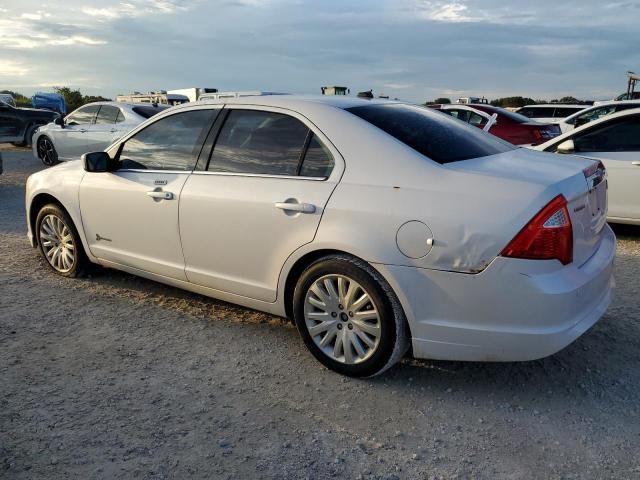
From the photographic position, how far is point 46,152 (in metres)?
13.3

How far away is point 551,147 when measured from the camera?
22.2 ft

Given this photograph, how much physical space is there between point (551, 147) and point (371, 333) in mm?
4684

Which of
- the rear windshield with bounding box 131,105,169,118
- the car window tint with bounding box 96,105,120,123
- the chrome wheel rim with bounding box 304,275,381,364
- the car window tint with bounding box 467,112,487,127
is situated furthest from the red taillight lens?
the car window tint with bounding box 96,105,120,123

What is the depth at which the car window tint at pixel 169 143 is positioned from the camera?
4020 mm

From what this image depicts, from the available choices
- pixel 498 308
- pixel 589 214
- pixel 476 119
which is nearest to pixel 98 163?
pixel 498 308

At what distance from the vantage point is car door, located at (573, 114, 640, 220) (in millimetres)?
6246

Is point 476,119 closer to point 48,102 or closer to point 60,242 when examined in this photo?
point 60,242

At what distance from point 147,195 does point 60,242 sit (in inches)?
58.8

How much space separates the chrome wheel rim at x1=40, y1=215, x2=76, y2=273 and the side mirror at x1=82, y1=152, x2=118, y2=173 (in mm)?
811

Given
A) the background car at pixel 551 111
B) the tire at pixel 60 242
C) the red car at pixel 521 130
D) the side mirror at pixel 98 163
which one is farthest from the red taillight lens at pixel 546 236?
the background car at pixel 551 111

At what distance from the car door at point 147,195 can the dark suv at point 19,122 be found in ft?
40.5

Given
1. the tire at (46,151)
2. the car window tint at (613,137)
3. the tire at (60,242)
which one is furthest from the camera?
the tire at (46,151)

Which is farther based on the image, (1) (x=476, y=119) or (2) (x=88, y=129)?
(1) (x=476, y=119)

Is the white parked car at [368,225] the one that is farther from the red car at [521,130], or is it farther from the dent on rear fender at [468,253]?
the red car at [521,130]
